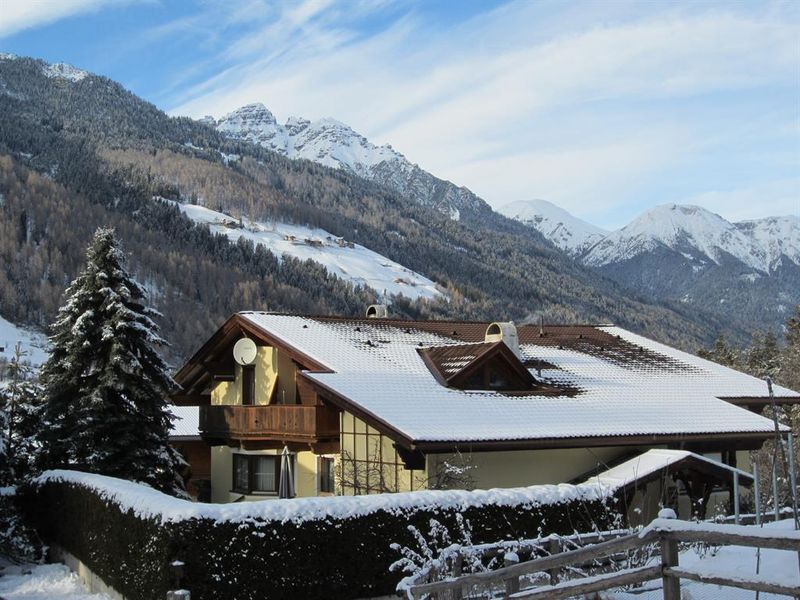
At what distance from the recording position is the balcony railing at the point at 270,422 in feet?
69.8

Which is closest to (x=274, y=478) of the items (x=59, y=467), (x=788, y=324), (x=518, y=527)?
(x=59, y=467)

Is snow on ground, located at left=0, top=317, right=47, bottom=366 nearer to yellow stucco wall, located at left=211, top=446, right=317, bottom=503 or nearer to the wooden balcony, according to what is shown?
yellow stucco wall, located at left=211, top=446, right=317, bottom=503

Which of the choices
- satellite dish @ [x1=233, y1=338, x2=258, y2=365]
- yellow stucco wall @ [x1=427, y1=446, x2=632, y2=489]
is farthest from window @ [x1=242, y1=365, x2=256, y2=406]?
yellow stucco wall @ [x1=427, y1=446, x2=632, y2=489]

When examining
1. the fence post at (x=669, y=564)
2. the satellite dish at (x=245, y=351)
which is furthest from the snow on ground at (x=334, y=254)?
the fence post at (x=669, y=564)

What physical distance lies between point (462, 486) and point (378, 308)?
12.3 m

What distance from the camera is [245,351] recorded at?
2406cm

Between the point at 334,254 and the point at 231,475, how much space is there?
535ft

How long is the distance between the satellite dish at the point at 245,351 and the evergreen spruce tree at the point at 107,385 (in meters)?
2.37

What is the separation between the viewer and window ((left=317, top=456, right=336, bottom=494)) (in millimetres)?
21844

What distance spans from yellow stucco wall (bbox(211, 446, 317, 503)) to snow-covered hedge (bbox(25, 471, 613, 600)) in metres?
6.67

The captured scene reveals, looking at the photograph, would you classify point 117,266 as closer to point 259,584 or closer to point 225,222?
point 259,584

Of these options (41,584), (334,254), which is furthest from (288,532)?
(334,254)

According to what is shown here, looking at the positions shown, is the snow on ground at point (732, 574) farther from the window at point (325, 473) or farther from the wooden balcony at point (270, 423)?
the window at point (325, 473)

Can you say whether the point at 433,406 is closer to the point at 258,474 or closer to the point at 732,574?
the point at 258,474
